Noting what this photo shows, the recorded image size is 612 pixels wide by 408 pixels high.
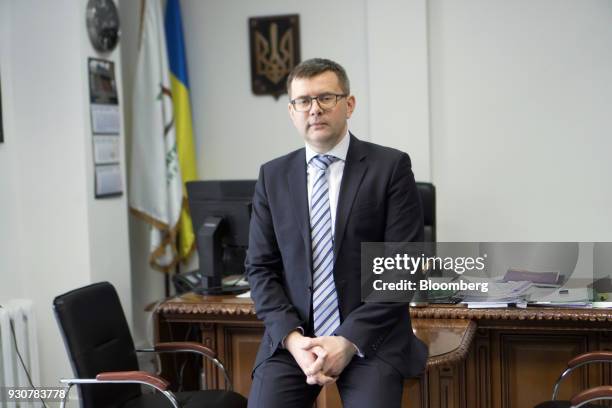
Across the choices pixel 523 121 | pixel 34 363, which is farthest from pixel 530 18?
→ pixel 34 363

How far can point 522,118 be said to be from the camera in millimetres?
4586

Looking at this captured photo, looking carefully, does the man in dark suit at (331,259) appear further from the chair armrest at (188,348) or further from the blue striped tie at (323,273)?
the chair armrest at (188,348)

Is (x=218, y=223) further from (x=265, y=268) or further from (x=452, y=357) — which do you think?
(x=452, y=357)

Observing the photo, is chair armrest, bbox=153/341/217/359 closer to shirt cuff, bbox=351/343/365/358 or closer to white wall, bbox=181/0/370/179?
shirt cuff, bbox=351/343/365/358

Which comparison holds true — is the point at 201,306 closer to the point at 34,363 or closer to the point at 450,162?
the point at 34,363

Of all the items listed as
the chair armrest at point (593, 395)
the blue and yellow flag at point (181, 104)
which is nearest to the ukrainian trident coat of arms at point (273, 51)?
the blue and yellow flag at point (181, 104)

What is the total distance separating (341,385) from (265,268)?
0.44 metres

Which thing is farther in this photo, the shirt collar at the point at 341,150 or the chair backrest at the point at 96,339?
the chair backrest at the point at 96,339

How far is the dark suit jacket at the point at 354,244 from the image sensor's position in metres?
2.21

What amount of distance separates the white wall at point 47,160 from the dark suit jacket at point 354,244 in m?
1.91

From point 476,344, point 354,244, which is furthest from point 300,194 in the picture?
point 476,344

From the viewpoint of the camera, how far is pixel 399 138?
4.69m

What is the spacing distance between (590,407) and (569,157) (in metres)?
2.30

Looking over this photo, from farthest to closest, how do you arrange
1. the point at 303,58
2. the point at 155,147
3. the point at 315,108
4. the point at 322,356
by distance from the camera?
the point at 303,58 → the point at 155,147 → the point at 315,108 → the point at 322,356
